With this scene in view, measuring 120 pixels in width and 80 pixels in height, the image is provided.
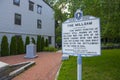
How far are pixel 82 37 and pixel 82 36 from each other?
0.02 meters

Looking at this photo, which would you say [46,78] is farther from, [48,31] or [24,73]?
[48,31]

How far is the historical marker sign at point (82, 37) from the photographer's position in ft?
16.6

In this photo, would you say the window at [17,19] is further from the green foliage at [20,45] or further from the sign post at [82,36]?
the sign post at [82,36]

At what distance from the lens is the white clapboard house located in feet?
79.6

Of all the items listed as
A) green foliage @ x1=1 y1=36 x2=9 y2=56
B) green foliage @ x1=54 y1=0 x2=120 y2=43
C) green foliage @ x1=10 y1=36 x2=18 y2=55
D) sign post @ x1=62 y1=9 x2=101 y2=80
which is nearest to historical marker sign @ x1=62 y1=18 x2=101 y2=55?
sign post @ x1=62 y1=9 x2=101 y2=80

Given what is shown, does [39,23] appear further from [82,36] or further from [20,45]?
[82,36]

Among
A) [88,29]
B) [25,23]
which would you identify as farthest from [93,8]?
[25,23]

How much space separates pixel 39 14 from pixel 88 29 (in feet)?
90.8

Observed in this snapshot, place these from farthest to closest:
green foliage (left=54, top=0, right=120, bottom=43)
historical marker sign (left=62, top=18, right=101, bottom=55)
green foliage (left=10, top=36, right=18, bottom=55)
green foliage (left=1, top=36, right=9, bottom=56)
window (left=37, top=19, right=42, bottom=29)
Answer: window (left=37, top=19, right=42, bottom=29) < green foliage (left=10, top=36, right=18, bottom=55) < green foliage (left=1, top=36, right=9, bottom=56) < green foliage (left=54, top=0, right=120, bottom=43) < historical marker sign (left=62, top=18, right=101, bottom=55)

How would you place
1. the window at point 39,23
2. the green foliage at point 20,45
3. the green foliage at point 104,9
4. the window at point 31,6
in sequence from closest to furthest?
the green foliage at point 104,9 → the green foliage at point 20,45 → the window at point 31,6 → the window at point 39,23

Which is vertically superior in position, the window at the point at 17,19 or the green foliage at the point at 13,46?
the window at the point at 17,19

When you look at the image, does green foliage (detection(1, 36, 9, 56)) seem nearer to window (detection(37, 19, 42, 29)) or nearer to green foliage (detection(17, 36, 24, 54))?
green foliage (detection(17, 36, 24, 54))

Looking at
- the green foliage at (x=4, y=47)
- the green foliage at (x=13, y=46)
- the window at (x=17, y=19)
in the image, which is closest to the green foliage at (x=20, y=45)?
the green foliage at (x=13, y=46)

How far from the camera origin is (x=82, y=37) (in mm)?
5230
